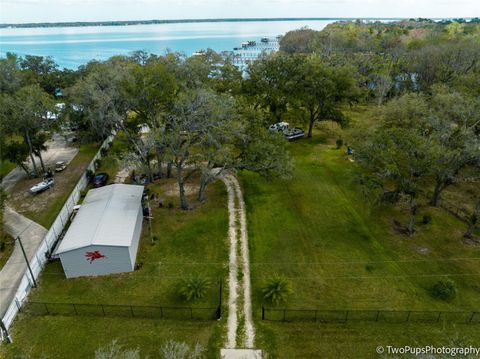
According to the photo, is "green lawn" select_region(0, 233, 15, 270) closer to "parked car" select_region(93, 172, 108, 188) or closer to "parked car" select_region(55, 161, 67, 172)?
"parked car" select_region(93, 172, 108, 188)

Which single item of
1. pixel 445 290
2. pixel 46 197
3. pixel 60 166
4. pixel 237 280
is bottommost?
pixel 237 280

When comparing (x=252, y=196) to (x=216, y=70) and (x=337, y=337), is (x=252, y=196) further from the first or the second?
(x=216, y=70)

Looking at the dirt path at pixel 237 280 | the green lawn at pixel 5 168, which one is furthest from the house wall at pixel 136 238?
the green lawn at pixel 5 168

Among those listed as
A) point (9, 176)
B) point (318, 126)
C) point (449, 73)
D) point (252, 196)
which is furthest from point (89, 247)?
point (449, 73)

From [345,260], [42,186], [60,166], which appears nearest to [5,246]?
[42,186]

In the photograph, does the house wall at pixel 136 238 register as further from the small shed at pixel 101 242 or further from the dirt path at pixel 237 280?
the dirt path at pixel 237 280

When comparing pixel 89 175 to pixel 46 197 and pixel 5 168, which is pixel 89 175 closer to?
pixel 46 197
